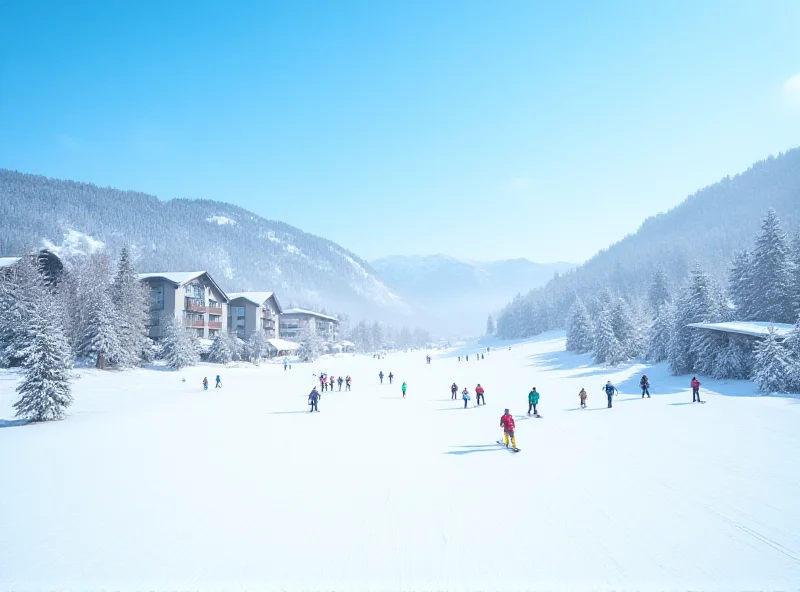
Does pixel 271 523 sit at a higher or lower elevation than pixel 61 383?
lower

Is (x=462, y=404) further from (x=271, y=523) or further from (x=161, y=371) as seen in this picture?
(x=161, y=371)

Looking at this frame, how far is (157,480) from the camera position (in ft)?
33.7

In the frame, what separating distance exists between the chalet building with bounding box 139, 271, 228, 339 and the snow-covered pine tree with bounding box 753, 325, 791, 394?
5390 centimetres

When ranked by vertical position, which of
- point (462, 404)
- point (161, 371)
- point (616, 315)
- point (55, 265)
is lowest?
point (462, 404)

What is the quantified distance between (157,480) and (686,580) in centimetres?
1143

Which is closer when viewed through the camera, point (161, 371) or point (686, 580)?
point (686, 580)

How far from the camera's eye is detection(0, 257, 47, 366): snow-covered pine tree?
3225cm

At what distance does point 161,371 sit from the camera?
4256cm

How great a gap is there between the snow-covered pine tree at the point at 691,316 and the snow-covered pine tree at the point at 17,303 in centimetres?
5011

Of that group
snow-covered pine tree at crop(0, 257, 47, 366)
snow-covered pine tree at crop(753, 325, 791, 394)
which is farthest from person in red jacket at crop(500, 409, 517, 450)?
snow-covered pine tree at crop(0, 257, 47, 366)

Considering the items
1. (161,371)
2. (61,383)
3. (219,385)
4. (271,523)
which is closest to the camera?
(271,523)

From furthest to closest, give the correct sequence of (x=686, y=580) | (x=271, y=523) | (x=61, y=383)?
(x=61, y=383), (x=271, y=523), (x=686, y=580)

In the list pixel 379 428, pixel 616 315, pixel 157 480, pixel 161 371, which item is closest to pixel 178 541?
pixel 157 480

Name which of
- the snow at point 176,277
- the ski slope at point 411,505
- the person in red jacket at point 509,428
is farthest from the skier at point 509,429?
the snow at point 176,277
